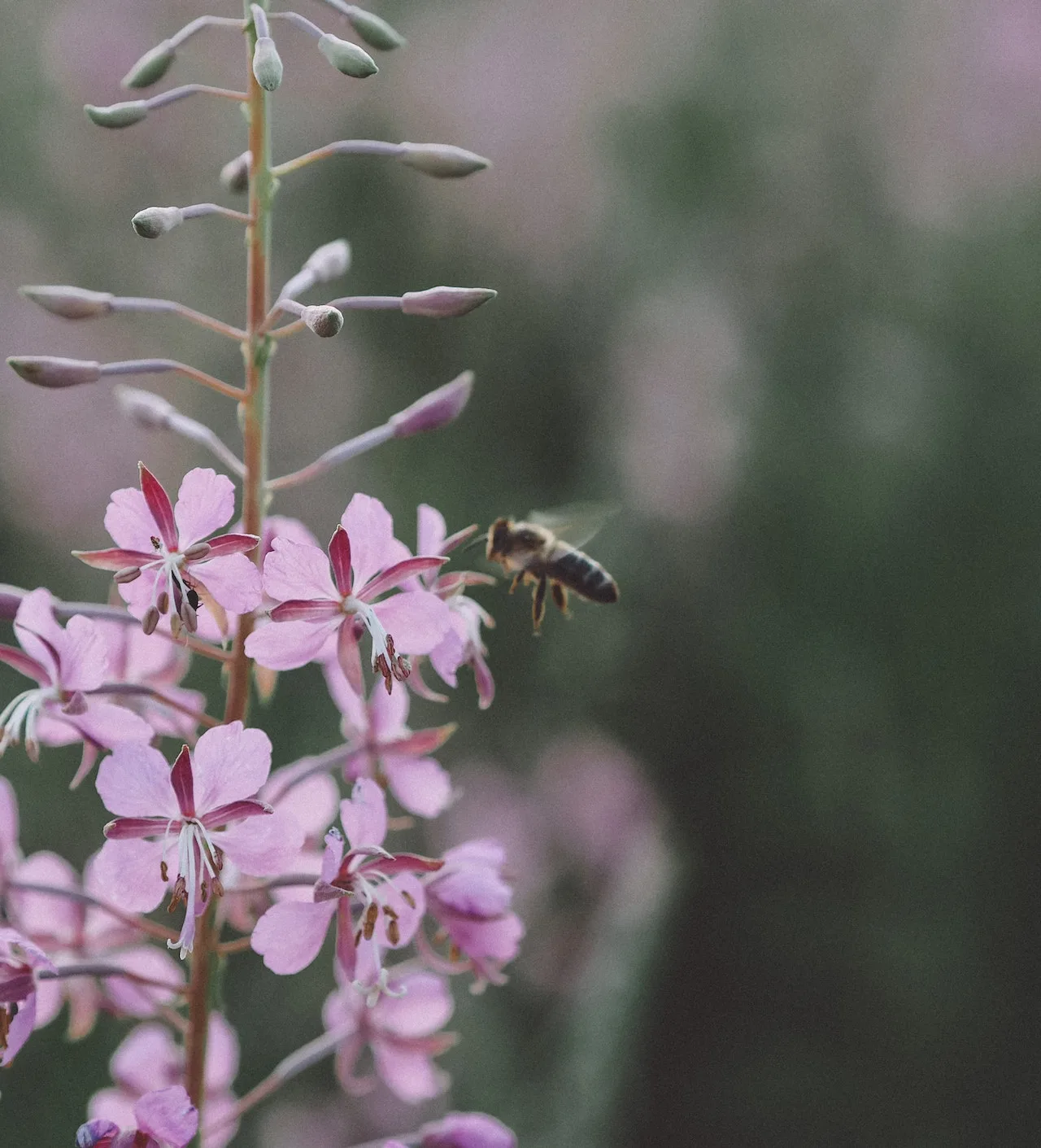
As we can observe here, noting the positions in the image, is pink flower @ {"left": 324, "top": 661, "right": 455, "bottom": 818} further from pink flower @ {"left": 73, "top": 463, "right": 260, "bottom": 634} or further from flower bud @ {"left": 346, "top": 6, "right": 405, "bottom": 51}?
flower bud @ {"left": 346, "top": 6, "right": 405, "bottom": 51}

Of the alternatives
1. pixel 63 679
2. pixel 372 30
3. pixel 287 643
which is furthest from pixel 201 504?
pixel 372 30

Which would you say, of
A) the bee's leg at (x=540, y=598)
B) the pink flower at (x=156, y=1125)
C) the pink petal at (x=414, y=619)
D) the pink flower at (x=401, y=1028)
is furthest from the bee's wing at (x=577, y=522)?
the pink flower at (x=156, y=1125)

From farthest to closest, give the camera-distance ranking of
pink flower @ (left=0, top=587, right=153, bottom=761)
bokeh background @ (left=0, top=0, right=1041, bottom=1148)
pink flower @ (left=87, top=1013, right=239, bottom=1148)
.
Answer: bokeh background @ (left=0, top=0, right=1041, bottom=1148) < pink flower @ (left=87, top=1013, right=239, bottom=1148) < pink flower @ (left=0, top=587, right=153, bottom=761)

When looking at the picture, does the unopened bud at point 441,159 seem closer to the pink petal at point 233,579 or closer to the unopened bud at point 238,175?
the unopened bud at point 238,175

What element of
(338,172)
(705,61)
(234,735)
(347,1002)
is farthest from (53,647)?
(705,61)

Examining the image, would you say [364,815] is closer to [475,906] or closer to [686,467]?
[475,906]

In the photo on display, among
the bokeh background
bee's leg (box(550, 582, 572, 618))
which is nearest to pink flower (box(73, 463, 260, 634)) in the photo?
bee's leg (box(550, 582, 572, 618))

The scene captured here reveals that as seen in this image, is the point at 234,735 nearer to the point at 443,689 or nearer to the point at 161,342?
the point at 443,689
